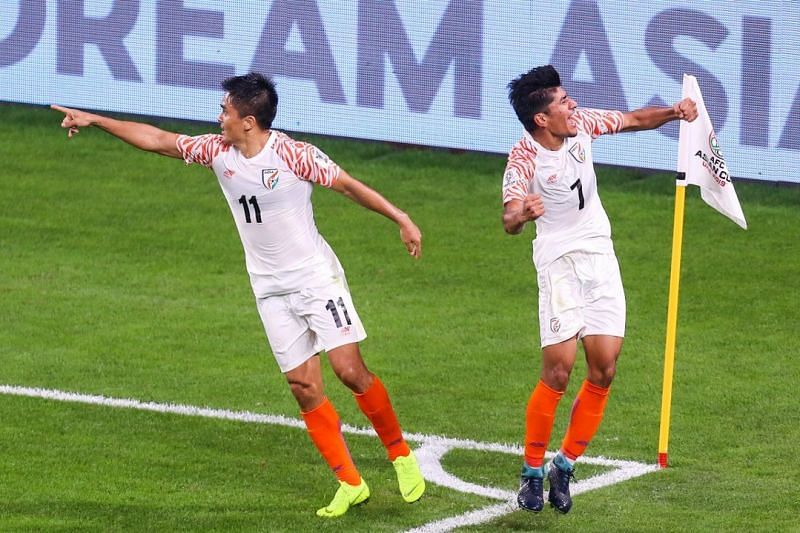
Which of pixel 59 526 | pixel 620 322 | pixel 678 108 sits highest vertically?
pixel 678 108

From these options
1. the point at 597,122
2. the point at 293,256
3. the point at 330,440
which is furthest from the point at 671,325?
the point at 293,256

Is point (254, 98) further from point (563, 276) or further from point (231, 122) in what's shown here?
point (563, 276)

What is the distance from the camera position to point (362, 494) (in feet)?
28.0

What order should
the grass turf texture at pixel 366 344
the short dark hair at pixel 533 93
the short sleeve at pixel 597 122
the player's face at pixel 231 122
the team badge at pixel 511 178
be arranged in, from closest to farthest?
the team badge at pixel 511 178
the player's face at pixel 231 122
the short dark hair at pixel 533 93
the short sleeve at pixel 597 122
the grass turf texture at pixel 366 344

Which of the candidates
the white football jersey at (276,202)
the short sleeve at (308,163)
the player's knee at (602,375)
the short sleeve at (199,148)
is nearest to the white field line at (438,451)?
the player's knee at (602,375)

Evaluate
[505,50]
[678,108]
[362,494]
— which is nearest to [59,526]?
[362,494]

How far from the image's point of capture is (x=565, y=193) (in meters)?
8.48

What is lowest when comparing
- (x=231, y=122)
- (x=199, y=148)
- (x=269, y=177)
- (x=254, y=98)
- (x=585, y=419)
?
(x=585, y=419)

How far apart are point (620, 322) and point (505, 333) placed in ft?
12.1

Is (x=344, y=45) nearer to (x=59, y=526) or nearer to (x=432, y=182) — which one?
(x=432, y=182)

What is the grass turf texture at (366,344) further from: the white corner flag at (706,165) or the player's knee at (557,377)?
the white corner flag at (706,165)

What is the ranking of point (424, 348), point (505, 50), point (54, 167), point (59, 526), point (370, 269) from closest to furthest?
point (59, 526)
point (424, 348)
point (370, 269)
point (505, 50)
point (54, 167)

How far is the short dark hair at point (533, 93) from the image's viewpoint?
8398 mm

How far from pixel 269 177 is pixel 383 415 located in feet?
4.47
